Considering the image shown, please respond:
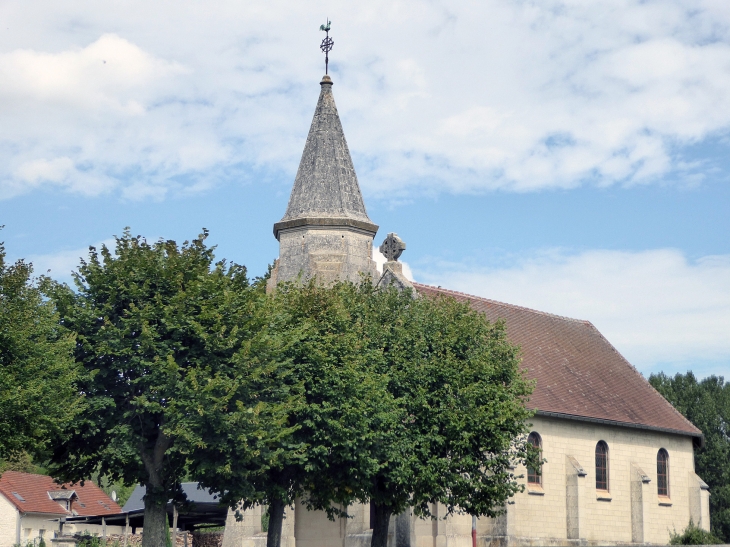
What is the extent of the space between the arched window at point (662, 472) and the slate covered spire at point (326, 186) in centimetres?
1765

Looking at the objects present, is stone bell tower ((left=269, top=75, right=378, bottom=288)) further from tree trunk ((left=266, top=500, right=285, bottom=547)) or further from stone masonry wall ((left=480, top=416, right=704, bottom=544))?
tree trunk ((left=266, top=500, right=285, bottom=547))

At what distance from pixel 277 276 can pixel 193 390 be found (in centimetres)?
1720

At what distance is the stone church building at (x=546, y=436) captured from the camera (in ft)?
125

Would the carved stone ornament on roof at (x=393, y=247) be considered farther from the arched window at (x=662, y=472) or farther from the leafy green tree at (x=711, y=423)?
the leafy green tree at (x=711, y=423)

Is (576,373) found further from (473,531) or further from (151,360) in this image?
(151,360)

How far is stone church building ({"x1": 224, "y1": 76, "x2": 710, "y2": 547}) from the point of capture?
1497 inches

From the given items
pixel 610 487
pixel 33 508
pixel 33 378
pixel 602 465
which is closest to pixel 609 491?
pixel 610 487

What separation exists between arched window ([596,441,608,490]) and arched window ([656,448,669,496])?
397cm

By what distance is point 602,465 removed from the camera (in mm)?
42031

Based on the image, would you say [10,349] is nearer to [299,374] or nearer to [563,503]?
[299,374]

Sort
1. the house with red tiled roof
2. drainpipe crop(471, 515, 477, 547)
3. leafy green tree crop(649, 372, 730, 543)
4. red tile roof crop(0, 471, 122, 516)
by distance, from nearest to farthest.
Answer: drainpipe crop(471, 515, 477, 547) < leafy green tree crop(649, 372, 730, 543) < the house with red tiled roof < red tile roof crop(0, 471, 122, 516)

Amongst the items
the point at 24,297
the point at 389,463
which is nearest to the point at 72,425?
the point at 24,297

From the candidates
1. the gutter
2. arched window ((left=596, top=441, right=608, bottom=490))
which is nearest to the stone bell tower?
the gutter

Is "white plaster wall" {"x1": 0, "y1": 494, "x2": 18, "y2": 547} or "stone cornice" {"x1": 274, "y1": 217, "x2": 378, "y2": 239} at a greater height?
"stone cornice" {"x1": 274, "y1": 217, "x2": 378, "y2": 239}
